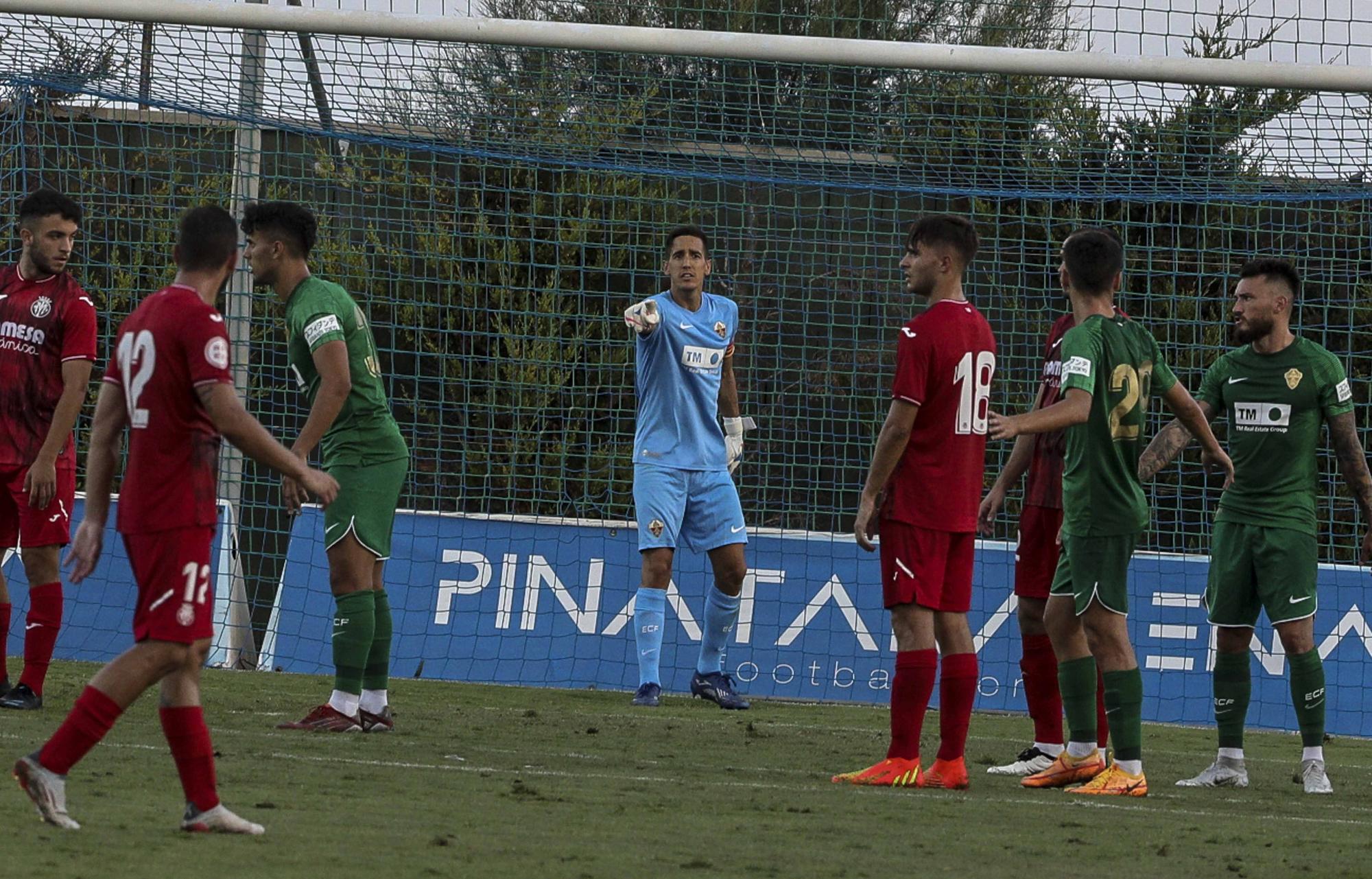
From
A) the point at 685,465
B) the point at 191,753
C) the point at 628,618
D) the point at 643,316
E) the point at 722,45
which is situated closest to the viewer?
the point at 191,753

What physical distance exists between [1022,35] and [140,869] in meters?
15.8

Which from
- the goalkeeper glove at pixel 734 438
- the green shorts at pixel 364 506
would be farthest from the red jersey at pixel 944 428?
the goalkeeper glove at pixel 734 438

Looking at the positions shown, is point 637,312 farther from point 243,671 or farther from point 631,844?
point 631,844

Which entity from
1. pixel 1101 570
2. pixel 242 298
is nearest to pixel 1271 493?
pixel 1101 570

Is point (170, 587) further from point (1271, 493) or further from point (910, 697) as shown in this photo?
point (1271, 493)

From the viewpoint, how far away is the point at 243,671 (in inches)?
388

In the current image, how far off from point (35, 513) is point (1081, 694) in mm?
4251

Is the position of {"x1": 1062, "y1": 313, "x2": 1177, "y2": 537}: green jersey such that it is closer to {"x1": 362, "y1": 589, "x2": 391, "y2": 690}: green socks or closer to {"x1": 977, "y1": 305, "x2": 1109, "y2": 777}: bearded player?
{"x1": 977, "y1": 305, "x2": 1109, "y2": 777}: bearded player

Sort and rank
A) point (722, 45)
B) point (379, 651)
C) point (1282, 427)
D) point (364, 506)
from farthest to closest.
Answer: point (722, 45)
point (379, 651)
point (364, 506)
point (1282, 427)

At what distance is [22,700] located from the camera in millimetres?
7215

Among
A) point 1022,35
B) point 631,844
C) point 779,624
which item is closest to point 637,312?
point 779,624

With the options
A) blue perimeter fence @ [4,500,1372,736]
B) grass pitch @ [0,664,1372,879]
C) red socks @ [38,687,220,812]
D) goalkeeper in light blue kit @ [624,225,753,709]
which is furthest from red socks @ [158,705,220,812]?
blue perimeter fence @ [4,500,1372,736]

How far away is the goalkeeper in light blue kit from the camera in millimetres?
8875

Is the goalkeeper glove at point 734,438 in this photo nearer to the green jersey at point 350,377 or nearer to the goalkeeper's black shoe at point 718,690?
the goalkeeper's black shoe at point 718,690
